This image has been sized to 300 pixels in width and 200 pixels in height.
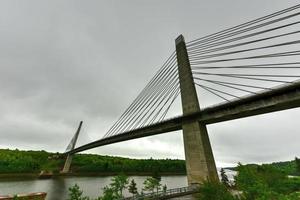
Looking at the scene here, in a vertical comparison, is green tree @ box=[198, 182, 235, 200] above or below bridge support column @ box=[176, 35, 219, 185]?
below

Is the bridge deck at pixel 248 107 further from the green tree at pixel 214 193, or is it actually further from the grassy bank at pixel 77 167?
the grassy bank at pixel 77 167

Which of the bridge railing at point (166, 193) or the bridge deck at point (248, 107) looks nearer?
the bridge deck at point (248, 107)

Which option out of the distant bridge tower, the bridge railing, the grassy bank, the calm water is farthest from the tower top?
the distant bridge tower

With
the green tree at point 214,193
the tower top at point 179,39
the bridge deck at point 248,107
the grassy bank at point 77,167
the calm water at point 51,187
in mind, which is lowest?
the green tree at point 214,193

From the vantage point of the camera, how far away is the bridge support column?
2538cm

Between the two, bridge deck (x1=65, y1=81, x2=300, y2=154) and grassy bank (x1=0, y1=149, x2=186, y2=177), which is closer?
bridge deck (x1=65, y1=81, x2=300, y2=154)

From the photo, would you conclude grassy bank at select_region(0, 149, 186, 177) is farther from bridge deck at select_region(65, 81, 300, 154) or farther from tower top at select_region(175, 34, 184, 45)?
tower top at select_region(175, 34, 184, 45)

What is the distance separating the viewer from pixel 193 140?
27422 millimetres

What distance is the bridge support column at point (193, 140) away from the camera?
999 inches

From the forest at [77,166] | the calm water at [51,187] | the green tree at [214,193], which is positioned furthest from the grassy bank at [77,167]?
the green tree at [214,193]

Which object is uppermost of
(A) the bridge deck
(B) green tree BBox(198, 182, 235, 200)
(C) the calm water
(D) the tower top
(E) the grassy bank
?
(D) the tower top

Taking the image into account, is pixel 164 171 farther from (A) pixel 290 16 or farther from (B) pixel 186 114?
(A) pixel 290 16

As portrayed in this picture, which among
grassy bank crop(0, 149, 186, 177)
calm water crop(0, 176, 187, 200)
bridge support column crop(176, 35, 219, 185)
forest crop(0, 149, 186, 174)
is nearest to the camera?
bridge support column crop(176, 35, 219, 185)

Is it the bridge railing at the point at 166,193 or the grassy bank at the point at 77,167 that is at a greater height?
the grassy bank at the point at 77,167
